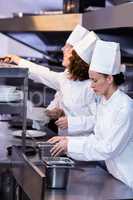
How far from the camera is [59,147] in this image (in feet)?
4.99

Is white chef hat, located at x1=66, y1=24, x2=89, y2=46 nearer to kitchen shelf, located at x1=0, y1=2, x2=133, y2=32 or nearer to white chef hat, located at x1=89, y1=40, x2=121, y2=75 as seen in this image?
kitchen shelf, located at x1=0, y1=2, x2=133, y2=32

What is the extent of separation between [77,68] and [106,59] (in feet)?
1.32

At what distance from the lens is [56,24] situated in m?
2.54

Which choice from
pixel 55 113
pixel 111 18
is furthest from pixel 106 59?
pixel 55 113

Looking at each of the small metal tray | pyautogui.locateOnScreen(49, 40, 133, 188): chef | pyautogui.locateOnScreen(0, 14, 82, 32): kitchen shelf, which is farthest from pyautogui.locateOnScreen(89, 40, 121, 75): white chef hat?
pyautogui.locateOnScreen(0, 14, 82, 32): kitchen shelf

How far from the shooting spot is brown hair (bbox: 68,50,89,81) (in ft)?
6.23

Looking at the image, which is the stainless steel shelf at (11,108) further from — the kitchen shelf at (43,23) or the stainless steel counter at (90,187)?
the kitchen shelf at (43,23)

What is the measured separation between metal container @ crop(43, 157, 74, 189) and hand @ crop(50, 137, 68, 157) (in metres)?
0.09

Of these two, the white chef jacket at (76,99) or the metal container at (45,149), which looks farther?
the white chef jacket at (76,99)

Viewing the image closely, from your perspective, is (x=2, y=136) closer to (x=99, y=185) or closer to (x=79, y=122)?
(x=79, y=122)

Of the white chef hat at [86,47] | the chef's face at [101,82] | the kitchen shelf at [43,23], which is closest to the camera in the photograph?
the chef's face at [101,82]

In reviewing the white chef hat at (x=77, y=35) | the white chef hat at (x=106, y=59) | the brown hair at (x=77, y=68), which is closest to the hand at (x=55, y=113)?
the brown hair at (x=77, y=68)

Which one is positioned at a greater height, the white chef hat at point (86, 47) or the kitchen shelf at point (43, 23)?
the kitchen shelf at point (43, 23)

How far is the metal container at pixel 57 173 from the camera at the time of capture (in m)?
1.39
